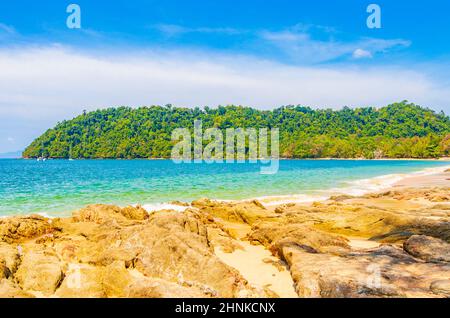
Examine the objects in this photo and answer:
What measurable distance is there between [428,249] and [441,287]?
2.32 metres

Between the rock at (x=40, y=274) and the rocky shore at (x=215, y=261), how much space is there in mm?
19

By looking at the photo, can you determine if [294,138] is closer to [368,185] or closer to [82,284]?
[368,185]

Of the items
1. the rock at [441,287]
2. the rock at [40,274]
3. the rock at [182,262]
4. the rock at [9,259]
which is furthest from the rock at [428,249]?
the rock at [9,259]

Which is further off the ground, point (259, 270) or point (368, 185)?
point (259, 270)

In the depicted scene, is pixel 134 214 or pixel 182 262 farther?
pixel 134 214

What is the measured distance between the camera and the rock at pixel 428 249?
7.38 metres

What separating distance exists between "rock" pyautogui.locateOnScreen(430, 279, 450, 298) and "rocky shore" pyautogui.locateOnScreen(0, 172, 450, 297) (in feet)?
0.05

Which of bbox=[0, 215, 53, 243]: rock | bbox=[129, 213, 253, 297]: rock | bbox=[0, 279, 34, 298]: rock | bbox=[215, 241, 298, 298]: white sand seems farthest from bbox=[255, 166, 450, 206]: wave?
bbox=[0, 279, 34, 298]: rock

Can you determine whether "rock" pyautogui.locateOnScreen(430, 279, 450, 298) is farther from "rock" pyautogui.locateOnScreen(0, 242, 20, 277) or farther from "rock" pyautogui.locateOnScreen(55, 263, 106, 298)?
"rock" pyautogui.locateOnScreen(0, 242, 20, 277)

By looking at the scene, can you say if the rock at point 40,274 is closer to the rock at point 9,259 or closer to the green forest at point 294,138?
the rock at point 9,259

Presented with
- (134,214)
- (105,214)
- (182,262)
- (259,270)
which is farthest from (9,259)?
(134,214)

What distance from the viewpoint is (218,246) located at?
968 cm

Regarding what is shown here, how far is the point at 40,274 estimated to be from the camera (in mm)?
6512
